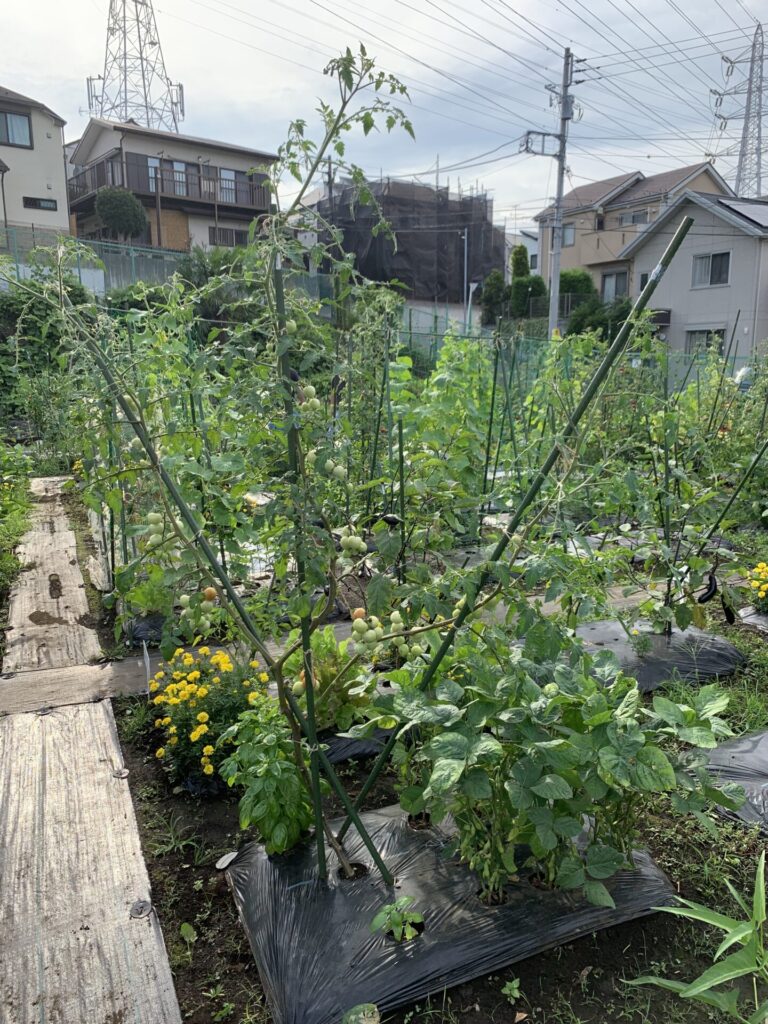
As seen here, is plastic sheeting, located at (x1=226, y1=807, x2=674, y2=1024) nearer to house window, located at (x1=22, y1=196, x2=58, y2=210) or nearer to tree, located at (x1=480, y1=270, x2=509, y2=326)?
house window, located at (x1=22, y1=196, x2=58, y2=210)

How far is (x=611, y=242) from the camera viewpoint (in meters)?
26.2

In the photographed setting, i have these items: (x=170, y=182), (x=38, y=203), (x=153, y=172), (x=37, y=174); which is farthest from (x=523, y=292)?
(x=37, y=174)

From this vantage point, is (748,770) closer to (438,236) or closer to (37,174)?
(37,174)

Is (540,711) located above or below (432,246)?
below

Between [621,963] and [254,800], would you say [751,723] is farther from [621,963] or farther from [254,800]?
[254,800]

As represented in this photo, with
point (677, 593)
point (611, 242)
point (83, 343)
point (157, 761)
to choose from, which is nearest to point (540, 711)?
point (83, 343)

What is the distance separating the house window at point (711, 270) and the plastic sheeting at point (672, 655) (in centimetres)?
1978

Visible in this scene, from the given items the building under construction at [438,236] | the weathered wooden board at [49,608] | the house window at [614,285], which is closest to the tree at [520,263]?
the house window at [614,285]

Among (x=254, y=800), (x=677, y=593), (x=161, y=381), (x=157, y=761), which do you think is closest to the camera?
(x=254, y=800)

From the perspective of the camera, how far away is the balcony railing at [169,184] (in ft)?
81.0

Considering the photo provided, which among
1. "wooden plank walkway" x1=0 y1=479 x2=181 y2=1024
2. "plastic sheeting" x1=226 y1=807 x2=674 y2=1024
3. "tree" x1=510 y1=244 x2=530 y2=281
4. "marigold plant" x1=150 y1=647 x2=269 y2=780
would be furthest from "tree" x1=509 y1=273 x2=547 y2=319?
"plastic sheeting" x1=226 y1=807 x2=674 y2=1024

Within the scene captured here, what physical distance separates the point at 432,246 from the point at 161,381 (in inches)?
1281

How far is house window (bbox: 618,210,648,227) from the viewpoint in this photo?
1028 inches

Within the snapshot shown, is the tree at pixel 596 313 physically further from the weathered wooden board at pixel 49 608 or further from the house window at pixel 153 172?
the weathered wooden board at pixel 49 608
